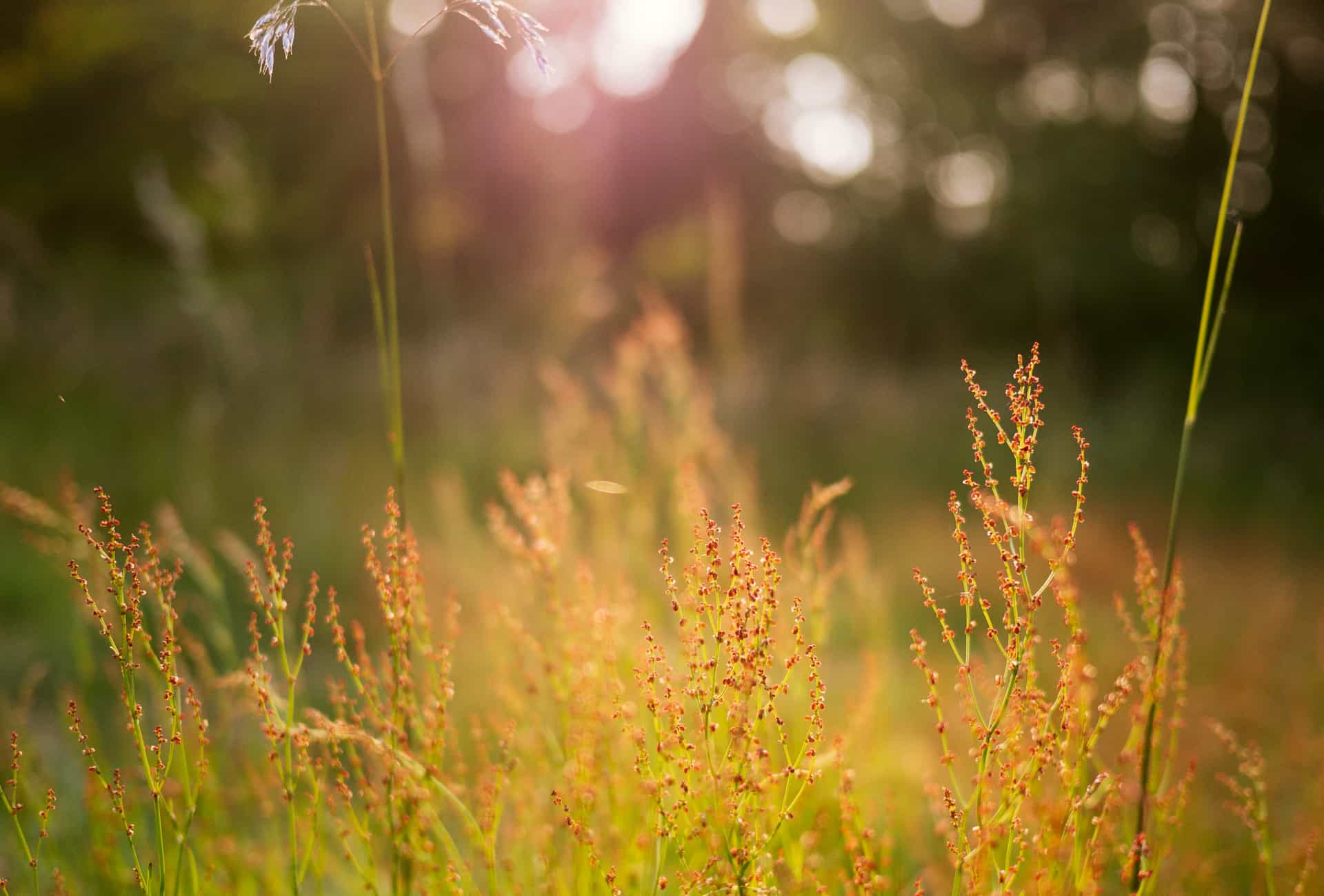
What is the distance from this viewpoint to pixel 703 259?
14.7 metres

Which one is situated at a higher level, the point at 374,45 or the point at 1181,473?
the point at 374,45

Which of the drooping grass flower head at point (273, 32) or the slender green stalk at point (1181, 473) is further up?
the drooping grass flower head at point (273, 32)

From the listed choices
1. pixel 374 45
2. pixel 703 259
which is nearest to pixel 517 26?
pixel 374 45

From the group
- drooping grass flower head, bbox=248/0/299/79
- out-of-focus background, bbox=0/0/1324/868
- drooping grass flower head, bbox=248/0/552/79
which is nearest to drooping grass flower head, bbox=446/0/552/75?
drooping grass flower head, bbox=248/0/552/79

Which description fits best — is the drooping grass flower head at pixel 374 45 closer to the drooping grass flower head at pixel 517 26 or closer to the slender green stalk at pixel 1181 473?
the drooping grass flower head at pixel 517 26

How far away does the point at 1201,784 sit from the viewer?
2.88 metres

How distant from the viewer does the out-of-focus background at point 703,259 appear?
18.8ft

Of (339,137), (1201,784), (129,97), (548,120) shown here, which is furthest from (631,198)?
(1201,784)

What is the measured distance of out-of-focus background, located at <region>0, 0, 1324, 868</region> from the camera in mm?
5738

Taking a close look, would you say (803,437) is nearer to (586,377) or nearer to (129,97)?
(586,377)

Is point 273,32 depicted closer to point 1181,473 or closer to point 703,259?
point 1181,473

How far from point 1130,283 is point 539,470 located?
1032 centimetres

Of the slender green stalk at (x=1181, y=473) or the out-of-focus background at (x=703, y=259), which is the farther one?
the out-of-focus background at (x=703, y=259)

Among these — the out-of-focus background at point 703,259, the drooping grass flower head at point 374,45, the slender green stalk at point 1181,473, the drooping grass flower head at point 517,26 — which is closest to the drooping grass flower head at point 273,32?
the drooping grass flower head at point 374,45
